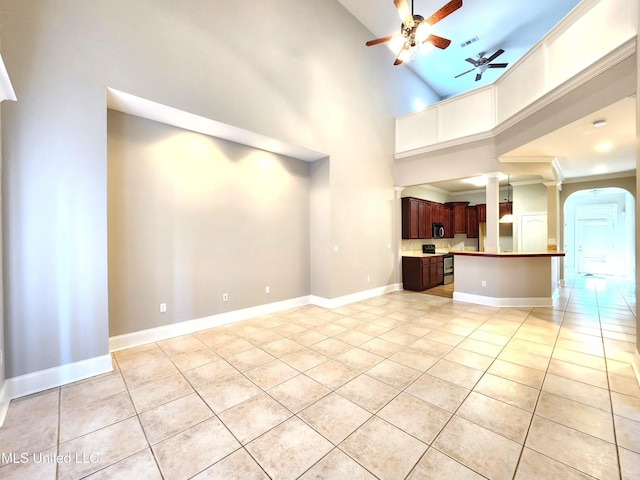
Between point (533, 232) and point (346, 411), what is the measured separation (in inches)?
317

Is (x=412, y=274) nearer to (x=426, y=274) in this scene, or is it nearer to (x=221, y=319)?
(x=426, y=274)

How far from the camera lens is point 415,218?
7.12 metres

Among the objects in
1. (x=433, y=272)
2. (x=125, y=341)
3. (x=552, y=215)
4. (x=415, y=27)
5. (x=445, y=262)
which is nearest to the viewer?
(x=125, y=341)

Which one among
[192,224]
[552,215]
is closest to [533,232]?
[552,215]

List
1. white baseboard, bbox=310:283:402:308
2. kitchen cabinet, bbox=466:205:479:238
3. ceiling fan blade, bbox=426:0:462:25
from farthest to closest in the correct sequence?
kitchen cabinet, bbox=466:205:479:238 < white baseboard, bbox=310:283:402:308 < ceiling fan blade, bbox=426:0:462:25

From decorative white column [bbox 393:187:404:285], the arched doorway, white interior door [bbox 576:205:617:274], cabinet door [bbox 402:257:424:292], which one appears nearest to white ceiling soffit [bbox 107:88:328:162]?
decorative white column [bbox 393:187:404:285]

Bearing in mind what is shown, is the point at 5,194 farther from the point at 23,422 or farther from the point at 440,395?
the point at 440,395

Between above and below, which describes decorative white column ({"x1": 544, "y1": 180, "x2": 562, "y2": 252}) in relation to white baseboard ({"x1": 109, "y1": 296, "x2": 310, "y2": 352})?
above

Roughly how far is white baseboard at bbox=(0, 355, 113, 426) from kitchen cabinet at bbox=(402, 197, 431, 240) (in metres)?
6.35

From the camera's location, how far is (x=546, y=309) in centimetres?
474

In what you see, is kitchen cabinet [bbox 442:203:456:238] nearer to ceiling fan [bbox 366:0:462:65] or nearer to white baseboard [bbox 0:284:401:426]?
white baseboard [bbox 0:284:401:426]

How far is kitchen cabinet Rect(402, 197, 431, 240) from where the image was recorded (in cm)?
693

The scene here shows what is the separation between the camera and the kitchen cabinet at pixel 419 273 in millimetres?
6441

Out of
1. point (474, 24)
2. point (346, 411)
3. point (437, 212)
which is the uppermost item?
point (474, 24)
